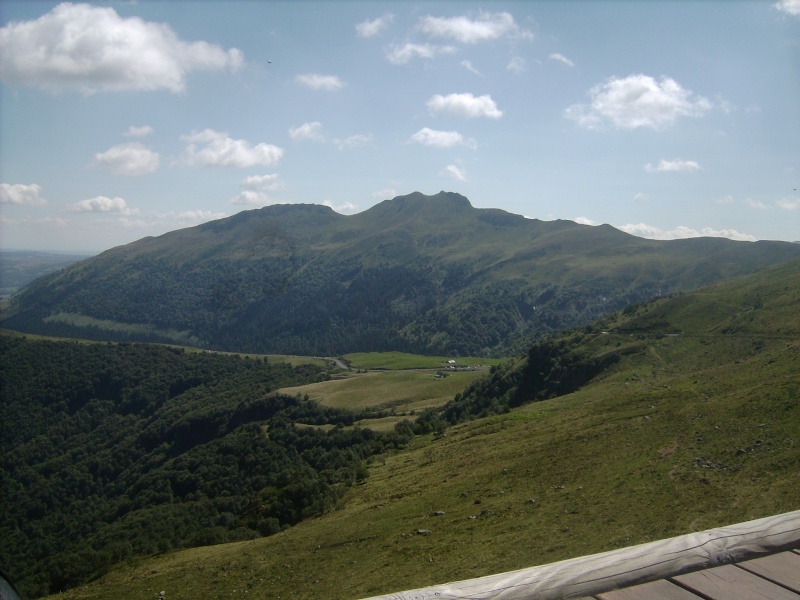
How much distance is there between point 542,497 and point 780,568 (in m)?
28.3

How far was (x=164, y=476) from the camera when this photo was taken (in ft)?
403

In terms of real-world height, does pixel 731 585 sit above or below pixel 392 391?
above

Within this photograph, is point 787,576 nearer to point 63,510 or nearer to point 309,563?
Result: point 309,563

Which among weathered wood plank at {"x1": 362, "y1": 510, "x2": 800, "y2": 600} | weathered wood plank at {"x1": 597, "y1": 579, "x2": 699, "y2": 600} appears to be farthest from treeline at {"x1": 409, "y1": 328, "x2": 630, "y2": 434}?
weathered wood plank at {"x1": 597, "y1": 579, "x2": 699, "y2": 600}

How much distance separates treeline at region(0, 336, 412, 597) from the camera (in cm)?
5166

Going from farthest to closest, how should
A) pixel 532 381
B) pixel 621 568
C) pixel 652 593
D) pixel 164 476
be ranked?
pixel 164 476 → pixel 532 381 → pixel 621 568 → pixel 652 593

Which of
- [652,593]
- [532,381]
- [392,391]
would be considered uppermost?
[652,593]

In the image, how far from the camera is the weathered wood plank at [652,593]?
4008 mm

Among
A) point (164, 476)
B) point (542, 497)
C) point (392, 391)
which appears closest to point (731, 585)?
point (542, 497)

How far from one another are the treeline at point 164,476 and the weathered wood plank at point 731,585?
149 feet

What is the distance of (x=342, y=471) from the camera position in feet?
204

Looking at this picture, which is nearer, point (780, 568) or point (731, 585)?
point (731, 585)

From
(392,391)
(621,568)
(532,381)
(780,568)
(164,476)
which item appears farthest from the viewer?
(392,391)

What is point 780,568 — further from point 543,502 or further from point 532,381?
point 532,381
